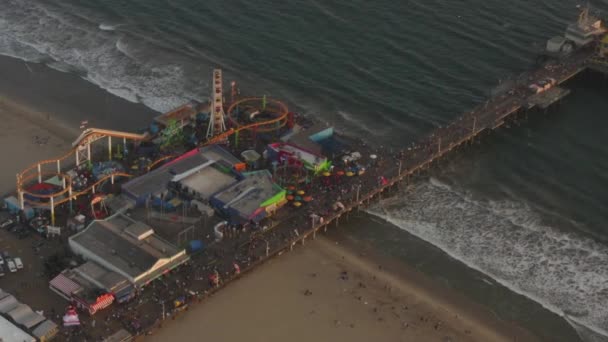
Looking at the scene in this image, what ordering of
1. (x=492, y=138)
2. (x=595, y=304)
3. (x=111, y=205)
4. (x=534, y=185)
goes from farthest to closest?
(x=492, y=138) < (x=534, y=185) < (x=111, y=205) < (x=595, y=304)

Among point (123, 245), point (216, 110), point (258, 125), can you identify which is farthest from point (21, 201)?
point (258, 125)

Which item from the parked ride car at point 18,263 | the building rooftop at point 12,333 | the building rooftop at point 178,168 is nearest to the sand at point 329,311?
the building rooftop at point 12,333

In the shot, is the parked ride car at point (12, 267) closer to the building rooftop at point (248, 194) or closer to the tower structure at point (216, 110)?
the building rooftop at point (248, 194)

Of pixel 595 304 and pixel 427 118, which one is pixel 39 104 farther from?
pixel 595 304

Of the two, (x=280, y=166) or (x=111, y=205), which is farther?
(x=280, y=166)

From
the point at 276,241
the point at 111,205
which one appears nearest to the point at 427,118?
the point at 276,241

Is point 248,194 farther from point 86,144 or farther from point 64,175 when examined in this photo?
point 86,144

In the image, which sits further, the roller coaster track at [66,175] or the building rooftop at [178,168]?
the building rooftop at [178,168]
